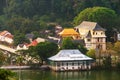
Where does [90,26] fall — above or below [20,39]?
above

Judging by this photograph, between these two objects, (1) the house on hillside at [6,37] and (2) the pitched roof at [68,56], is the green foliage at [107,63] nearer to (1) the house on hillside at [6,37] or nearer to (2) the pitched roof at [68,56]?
(2) the pitched roof at [68,56]

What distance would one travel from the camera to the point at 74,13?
51.7 meters

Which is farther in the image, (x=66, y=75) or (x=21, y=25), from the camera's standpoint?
(x=21, y=25)

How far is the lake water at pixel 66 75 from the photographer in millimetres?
30562

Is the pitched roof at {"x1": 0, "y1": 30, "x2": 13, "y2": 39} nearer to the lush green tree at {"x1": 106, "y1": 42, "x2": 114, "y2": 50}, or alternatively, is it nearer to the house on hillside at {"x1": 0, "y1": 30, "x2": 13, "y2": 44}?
the house on hillside at {"x1": 0, "y1": 30, "x2": 13, "y2": 44}

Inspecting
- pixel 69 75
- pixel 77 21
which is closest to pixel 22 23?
pixel 77 21

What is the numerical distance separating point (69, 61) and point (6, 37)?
11.3 meters

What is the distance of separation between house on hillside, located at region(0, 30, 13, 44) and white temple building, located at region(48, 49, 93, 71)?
9588 mm

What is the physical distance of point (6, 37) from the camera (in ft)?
145

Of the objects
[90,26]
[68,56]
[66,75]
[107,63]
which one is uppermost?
[90,26]

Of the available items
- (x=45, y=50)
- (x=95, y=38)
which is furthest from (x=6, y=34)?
(x=45, y=50)

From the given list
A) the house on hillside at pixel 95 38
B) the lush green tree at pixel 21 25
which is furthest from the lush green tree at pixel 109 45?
the lush green tree at pixel 21 25

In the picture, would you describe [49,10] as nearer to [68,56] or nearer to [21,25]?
[21,25]

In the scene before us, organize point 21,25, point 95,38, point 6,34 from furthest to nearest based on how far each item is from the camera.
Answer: point 21,25, point 6,34, point 95,38
